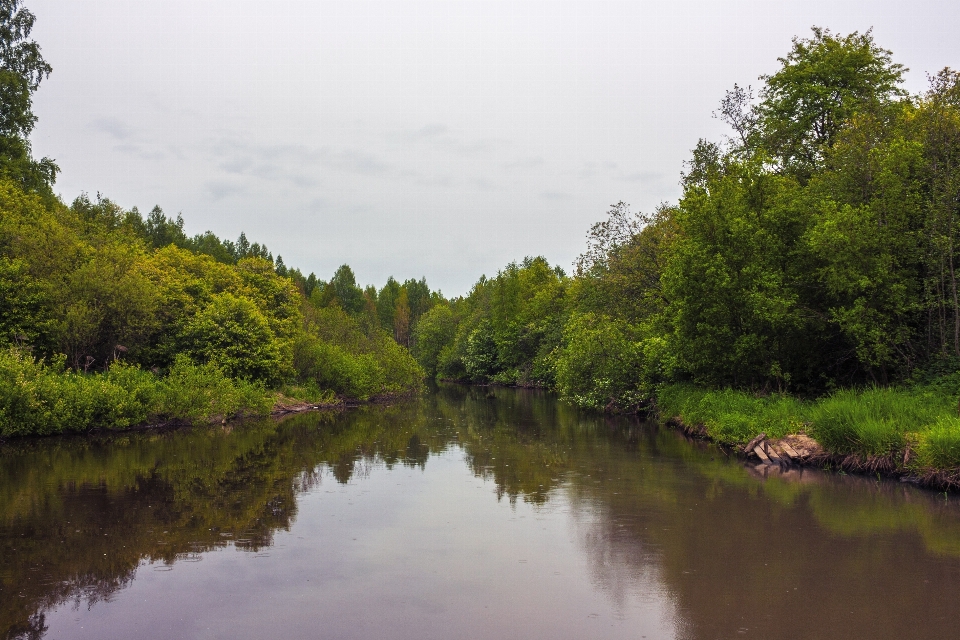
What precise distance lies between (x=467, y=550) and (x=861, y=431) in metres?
12.0

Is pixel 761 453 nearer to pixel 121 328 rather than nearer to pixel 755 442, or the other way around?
pixel 755 442

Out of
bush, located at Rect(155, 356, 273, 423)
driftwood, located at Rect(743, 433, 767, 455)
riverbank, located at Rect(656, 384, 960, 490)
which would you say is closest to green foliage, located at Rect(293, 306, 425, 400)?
bush, located at Rect(155, 356, 273, 423)

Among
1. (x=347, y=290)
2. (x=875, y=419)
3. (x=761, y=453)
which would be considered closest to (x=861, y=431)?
(x=875, y=419)

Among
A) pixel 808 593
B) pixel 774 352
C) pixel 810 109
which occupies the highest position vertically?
pixel 810 109

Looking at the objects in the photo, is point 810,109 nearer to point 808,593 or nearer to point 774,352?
point 774,352

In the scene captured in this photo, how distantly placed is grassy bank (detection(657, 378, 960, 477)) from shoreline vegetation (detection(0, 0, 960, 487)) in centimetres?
7

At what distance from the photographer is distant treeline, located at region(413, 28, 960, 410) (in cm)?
2162

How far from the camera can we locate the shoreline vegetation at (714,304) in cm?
2133

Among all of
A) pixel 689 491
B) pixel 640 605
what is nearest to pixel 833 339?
pixel 689 491

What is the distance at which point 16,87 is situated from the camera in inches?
1511

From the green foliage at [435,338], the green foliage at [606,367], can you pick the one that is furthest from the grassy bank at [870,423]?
the green foliage at [435,338]

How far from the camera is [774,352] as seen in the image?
25609 mm

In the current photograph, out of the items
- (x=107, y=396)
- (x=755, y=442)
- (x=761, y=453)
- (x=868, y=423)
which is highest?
(x=107, y=396)

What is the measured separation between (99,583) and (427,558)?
4938 mm
